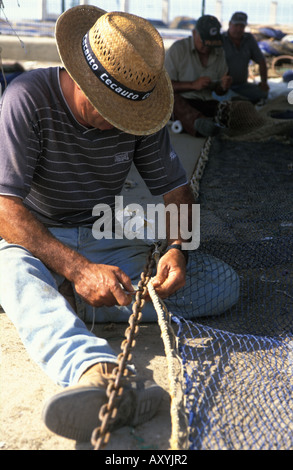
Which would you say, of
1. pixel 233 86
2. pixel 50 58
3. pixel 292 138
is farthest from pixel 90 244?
pixel 50 58

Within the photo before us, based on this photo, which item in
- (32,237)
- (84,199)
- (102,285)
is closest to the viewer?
(102,285)

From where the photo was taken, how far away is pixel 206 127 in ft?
23.4

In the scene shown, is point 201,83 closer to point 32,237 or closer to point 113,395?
point 32,237

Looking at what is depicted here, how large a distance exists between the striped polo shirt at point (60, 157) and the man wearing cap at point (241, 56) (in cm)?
638

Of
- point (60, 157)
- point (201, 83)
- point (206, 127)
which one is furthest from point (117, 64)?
point (201, 83)

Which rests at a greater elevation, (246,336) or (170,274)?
(170,274)

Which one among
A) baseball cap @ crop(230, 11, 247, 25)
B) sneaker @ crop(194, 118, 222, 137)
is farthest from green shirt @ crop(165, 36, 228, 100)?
baseball cap @ crop(230, 11, 247, 25)

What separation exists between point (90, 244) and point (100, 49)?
39.2 inches

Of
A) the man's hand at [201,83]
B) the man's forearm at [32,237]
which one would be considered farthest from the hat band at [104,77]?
the man's hand at [201,83]

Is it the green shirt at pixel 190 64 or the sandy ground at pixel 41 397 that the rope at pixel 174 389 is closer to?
the sandy ground at pixel 41 397

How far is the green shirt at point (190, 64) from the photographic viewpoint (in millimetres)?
7746

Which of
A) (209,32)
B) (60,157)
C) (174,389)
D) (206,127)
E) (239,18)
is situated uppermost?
(60,157)

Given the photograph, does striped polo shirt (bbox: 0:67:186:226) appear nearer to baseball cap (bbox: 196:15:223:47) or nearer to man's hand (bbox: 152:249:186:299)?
man's hand (bbox: 152:249:186:299)

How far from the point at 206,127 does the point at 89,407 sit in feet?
18.1
